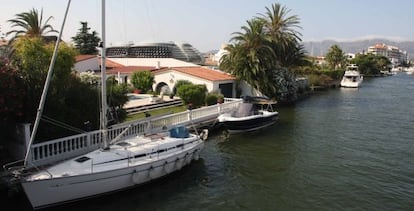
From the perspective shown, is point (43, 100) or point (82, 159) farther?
point (82, 159)

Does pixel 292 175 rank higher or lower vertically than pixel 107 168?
lower

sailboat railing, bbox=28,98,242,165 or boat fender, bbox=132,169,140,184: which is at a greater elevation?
sailboat railing, bbox=28,98,242,165

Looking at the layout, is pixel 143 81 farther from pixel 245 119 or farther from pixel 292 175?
pixel 292 175

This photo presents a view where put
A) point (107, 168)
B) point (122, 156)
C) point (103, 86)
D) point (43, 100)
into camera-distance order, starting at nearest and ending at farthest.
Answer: point (43, 100) < point (107, 168) < point (122, 156) < point (103, 86)

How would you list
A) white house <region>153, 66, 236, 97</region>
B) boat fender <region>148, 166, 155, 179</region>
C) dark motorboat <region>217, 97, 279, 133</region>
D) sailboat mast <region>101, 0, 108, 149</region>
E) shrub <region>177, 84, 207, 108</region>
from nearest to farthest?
sailboat mast <region>101, 0, 108, 149</region> < boat fender <region>148, 166, 155, 179</region> < dark motorboat <region>217, 97, 279, 133</region> < shrub <region>177, 84, 207, 108</region> < white house <region>153, 66, 236, 97</region>

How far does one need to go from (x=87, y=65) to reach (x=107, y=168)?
29718 mm

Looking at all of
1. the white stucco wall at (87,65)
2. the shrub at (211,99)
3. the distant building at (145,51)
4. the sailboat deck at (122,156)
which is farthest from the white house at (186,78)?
the distant building at (145,51)

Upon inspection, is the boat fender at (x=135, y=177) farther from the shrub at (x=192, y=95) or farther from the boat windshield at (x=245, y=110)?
the shrub at (x=192, y=95)

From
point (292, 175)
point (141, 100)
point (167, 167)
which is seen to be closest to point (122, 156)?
point (167, 167)

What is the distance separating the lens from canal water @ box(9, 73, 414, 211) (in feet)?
41.2

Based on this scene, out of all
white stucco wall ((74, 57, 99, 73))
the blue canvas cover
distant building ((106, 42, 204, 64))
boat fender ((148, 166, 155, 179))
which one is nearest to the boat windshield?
the blue canvas cover

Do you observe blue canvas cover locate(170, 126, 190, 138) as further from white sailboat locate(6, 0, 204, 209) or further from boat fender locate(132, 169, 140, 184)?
boat fender locate(132, 169, 140, 184)

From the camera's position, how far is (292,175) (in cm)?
1569

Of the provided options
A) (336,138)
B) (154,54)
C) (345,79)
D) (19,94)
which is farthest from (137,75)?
(345,79)
